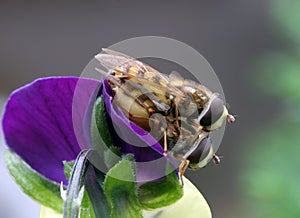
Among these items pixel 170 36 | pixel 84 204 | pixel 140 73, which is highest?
pixel 140 73

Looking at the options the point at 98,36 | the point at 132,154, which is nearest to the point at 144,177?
the point at 132,154

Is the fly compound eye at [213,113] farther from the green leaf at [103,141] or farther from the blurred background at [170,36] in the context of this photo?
the blurred background at [170,36]

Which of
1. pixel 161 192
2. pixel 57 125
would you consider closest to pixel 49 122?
pixel 57 125

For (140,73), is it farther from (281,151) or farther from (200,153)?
(281,151)

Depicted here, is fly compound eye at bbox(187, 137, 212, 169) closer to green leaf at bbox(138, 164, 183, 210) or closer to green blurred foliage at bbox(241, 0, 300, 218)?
green leaf at bbox(138, 164, 183, 210)

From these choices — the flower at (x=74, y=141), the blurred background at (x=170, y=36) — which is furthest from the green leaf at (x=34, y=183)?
the blurred background at (x=170, y=36)

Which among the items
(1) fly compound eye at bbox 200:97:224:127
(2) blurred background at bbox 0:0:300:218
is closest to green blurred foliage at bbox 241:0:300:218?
(2) blurred background at bbox 0:0:300:218
